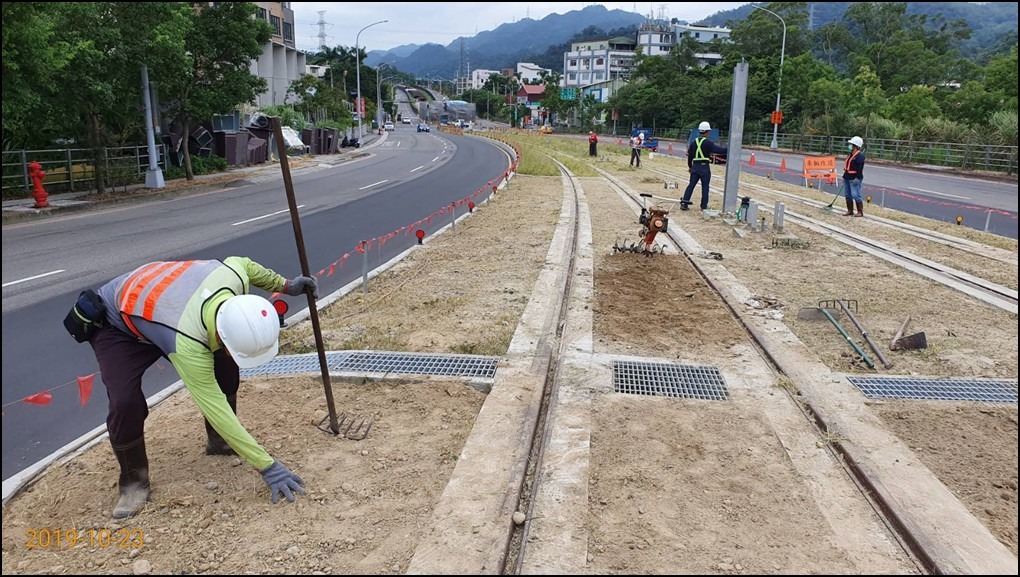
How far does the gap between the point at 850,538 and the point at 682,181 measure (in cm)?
2004

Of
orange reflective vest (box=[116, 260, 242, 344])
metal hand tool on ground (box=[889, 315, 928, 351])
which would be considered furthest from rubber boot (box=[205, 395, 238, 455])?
metal hand tool on ground (box=[889, 315, 928, 351])

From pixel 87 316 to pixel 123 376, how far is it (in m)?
0.37

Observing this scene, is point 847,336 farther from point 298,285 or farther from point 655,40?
point 655,40

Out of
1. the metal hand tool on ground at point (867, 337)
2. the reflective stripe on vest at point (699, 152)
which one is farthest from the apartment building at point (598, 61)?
the metal hand tool on ground at point (867, 337)

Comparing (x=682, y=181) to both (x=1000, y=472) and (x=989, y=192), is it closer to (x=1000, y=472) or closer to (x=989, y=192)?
(x=989, y=192)

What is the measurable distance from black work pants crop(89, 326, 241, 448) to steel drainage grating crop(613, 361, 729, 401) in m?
3.28

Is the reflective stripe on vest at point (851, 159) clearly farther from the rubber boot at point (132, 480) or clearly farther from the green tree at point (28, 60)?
the green tree at point (28, 60)

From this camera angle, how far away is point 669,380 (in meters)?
5.62

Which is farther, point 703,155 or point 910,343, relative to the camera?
point 703,155

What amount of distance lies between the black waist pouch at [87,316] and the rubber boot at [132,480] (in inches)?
26.0

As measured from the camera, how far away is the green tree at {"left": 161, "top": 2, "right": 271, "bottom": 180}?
2202cm

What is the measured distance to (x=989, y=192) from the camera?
23.0m

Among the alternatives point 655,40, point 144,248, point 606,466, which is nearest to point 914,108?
point 144,248

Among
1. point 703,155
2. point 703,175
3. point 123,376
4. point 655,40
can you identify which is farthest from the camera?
point 655,40
